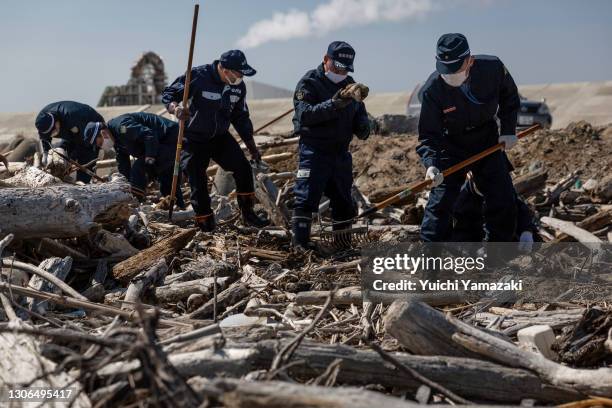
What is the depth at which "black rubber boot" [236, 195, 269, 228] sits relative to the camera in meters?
7.29

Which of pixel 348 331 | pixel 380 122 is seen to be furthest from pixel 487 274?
pixel 380 122

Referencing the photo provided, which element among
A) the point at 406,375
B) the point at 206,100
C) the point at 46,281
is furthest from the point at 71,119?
the point at 406,375

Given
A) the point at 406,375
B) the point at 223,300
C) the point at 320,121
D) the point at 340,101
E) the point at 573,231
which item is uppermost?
the point at 340,101

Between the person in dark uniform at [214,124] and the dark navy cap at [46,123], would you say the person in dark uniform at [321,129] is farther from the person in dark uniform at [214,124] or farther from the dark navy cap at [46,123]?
the dark navy cap at [46,123]

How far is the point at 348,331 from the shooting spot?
4094mm

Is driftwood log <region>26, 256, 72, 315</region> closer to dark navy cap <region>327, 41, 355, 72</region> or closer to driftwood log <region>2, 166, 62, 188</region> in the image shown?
driftwood log <region>2, 166, 62, 188</region>

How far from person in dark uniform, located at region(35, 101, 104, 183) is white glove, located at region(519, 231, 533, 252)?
4592mm

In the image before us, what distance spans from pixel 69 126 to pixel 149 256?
323cm

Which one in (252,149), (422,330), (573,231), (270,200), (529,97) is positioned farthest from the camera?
(529,97)

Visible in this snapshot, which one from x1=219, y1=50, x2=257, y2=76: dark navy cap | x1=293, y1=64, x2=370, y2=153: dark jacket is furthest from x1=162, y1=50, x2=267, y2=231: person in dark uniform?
x1=293, y1=64, x2=370, y2=153: dark jacket

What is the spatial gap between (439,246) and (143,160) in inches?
140

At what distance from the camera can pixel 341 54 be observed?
19.4 ft

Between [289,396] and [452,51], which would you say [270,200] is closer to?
[452,51]

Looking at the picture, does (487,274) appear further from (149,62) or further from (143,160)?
(149,62)
